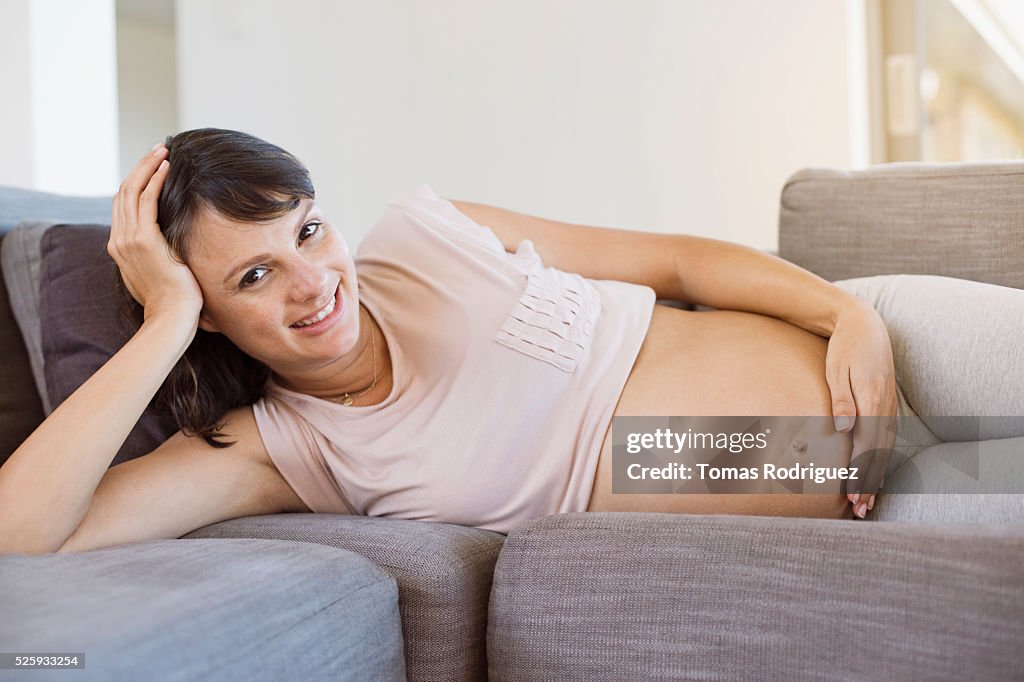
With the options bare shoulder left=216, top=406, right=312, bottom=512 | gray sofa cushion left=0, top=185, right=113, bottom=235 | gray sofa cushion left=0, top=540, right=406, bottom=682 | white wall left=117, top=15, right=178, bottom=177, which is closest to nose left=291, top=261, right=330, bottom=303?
bare shoulder left=216, top=406, right=312, bottom=512

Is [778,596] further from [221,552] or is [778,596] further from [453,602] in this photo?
[221,552]

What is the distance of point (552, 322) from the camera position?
4.65 feet

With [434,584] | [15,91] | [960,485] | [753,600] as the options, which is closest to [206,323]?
[434,584]

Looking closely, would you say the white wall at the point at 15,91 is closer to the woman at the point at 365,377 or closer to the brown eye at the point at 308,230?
the woman at the point at 365,377

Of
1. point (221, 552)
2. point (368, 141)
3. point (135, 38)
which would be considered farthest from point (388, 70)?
point (135, 38)

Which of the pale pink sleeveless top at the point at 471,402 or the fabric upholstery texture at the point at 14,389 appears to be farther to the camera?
the fabric upholstery texture at the point at 14,389

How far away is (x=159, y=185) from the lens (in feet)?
4.29

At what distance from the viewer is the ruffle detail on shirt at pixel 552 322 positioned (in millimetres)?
1376

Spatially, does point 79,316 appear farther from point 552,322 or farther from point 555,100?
point 555,100

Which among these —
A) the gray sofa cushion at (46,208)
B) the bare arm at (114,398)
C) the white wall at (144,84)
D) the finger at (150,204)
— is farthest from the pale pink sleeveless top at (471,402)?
the white wall at (144,84)

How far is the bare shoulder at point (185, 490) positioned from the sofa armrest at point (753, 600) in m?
0.47

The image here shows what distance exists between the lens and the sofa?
2.74 feet

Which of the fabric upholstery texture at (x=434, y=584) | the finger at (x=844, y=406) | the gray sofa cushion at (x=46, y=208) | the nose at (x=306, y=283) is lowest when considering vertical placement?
the fabric upholstery texture at (x=434, y=584)

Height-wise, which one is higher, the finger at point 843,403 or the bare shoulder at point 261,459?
the finger at point 843,403
